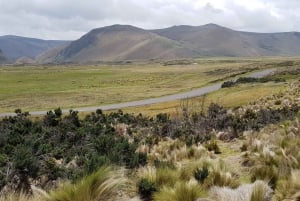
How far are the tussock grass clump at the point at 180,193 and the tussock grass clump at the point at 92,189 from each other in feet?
2.42

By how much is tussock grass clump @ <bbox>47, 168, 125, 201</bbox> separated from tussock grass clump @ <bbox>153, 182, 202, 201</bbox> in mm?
739

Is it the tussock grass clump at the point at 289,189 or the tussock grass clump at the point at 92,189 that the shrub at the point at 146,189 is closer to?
the tussock grass clump at the point at 92,189

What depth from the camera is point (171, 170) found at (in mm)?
8516

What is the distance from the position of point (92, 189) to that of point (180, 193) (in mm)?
1405

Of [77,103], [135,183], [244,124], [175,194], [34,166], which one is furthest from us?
[77,103]

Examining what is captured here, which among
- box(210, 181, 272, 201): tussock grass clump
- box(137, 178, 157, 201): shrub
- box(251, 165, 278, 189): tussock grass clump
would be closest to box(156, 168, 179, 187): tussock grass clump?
box(137, 178, 157, 201): shrub

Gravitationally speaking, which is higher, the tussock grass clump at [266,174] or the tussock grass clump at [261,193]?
the tussock grass clump at [261,193]

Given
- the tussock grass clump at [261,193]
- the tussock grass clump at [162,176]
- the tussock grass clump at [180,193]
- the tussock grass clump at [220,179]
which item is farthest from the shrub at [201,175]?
the tussock grass clump at [261,193]

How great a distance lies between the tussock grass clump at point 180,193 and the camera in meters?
6.94

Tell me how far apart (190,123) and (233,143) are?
16.8 ft

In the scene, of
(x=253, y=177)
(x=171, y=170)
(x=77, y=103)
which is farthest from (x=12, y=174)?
→ (x=77, y=103)

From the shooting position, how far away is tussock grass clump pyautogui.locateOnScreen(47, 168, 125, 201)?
22.7 ft

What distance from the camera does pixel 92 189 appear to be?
7.18 metres

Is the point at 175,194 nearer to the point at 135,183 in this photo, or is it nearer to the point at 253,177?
the point at 135,183
